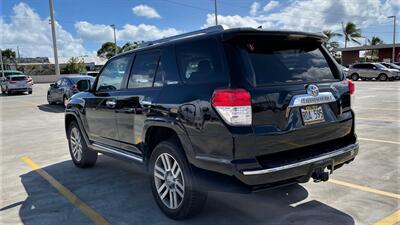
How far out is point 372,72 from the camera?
101 feet

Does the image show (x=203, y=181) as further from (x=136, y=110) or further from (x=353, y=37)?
(x=353, y=37)

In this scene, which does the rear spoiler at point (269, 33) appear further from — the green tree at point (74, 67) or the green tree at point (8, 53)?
the green tree at point (8, 53)

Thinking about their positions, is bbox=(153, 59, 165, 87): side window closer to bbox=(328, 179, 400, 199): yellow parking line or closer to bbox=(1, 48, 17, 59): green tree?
bbox=(328, 179, 400, 199): yellow parking line

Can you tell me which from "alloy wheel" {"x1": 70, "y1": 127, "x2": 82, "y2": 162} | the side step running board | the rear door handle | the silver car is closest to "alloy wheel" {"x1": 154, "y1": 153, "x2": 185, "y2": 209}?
the side step running board

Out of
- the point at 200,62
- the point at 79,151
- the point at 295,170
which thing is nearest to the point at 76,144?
the point at 79,151

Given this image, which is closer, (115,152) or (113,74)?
(115,152)

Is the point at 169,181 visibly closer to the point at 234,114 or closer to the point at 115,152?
the point at 234,114

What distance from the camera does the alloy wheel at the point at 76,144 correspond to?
6.29 m

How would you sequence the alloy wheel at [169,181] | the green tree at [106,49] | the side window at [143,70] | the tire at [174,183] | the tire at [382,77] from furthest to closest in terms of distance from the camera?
1. the green tree at [106,49]
2. the tire at [382,77]
3. the side window at [143,70]
4. the alloy wheel at [169,181]
5. the tire at [174,183]

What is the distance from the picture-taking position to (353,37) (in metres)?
66.5

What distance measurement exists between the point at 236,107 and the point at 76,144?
4109mm

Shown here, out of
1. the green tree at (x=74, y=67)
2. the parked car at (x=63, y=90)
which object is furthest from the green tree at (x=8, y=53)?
the parked car at (x=63, y=90)

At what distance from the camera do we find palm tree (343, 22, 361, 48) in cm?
6600

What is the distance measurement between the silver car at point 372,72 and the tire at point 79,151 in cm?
2921
